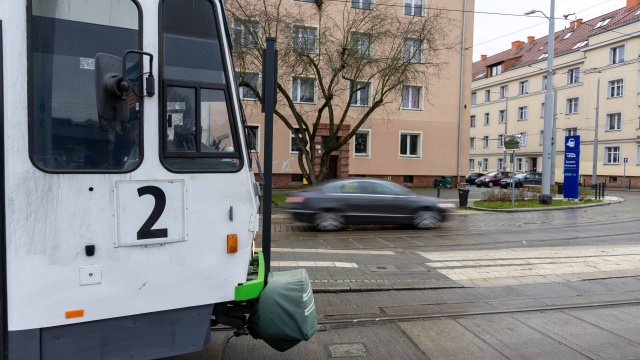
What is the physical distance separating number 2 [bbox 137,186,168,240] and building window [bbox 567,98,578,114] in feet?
164

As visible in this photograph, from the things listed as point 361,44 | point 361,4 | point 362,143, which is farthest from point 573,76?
point 361,44

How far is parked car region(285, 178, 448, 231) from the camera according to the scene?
1177 cm

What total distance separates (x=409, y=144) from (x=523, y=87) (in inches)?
1069

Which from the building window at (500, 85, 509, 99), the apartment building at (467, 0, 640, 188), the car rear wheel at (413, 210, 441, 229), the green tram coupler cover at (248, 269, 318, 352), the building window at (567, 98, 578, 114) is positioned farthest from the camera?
the building window at (500, 85, 509, 99)

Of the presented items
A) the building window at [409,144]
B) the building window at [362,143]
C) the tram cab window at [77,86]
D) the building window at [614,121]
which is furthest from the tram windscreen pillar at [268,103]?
the building window at [614,121]

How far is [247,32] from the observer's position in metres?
17.8

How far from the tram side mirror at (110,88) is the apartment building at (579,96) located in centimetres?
3220

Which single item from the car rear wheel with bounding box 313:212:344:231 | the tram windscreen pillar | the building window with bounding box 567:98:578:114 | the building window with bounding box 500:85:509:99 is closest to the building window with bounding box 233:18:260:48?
the car rear wheel with bounding box 313:212:344:231

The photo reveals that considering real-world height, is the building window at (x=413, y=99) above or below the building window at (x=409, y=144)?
above

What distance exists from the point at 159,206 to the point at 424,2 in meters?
30.5

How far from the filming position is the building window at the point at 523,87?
49750 millimetres

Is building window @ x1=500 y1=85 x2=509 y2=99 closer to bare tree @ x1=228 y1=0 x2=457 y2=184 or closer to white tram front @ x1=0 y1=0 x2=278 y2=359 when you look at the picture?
bare tree @ x1=228 y1=0 x2=457 y2=184

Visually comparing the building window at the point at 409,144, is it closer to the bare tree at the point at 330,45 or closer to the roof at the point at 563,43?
→ the bare tree at the point at 330,45

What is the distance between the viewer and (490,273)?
6.99m
